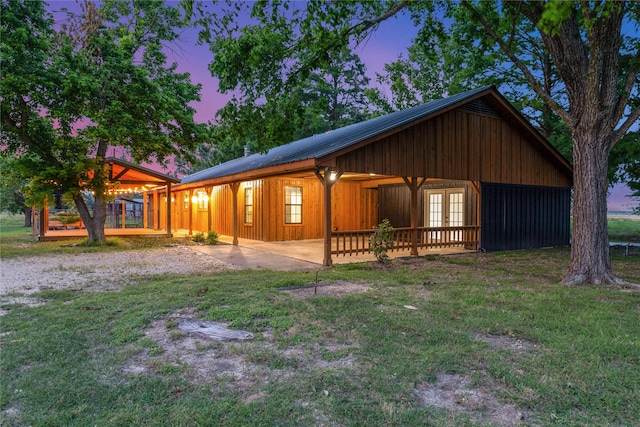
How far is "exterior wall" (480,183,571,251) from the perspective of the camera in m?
12.5

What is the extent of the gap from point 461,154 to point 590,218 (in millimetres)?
4863

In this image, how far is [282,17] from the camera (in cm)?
738

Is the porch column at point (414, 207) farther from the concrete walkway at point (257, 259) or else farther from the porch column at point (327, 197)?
the concrete walkway at point (257, 259)

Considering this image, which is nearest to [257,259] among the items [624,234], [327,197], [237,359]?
[327,197]

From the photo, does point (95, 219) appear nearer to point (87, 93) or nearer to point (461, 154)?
point (87, 93)

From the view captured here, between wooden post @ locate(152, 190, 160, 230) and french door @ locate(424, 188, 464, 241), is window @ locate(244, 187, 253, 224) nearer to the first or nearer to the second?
french door @ locate(424, 188, 464, 241)

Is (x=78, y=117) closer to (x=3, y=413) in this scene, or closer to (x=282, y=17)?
(x=282, y=17)

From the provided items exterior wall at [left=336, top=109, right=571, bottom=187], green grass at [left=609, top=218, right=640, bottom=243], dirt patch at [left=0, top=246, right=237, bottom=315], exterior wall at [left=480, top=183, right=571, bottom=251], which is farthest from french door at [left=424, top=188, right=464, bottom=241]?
green grass at [left=609, top=218, right=640, bottom=243]

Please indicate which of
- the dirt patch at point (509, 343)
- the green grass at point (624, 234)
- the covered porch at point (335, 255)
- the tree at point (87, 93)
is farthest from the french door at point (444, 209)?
the tree at point (87, 93)

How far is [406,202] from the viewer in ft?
48.7

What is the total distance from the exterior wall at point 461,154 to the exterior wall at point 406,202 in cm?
104

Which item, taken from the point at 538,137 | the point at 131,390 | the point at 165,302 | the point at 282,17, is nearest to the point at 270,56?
the point at 282,17

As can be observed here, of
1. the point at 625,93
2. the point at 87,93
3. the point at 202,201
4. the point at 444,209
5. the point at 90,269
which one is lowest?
the point at 90,269

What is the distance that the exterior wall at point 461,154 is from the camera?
9867 millimetres
